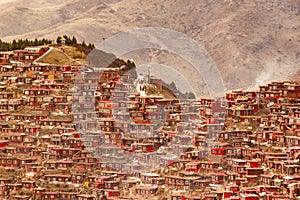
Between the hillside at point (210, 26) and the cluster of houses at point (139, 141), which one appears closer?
the cluster of houses at point (139, 141)

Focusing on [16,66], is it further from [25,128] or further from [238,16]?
[238,16]

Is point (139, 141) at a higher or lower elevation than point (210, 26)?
lower

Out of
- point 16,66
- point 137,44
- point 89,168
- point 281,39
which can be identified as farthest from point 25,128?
point 281,39

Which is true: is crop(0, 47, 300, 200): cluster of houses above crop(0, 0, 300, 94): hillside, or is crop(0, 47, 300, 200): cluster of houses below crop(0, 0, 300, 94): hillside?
below

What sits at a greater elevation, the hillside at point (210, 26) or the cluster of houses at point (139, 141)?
the hillside at point (210, 26)

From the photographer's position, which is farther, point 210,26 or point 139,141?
point 210,26
